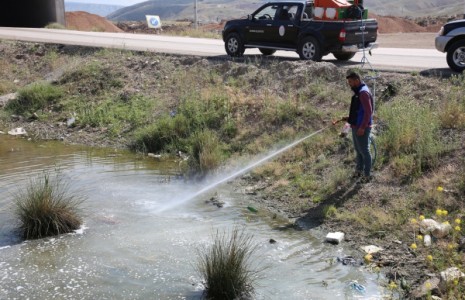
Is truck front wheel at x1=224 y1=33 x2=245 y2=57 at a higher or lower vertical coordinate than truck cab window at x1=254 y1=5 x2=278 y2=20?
lower

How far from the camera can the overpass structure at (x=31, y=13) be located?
138ft

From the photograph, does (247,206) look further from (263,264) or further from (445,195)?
(445,195)

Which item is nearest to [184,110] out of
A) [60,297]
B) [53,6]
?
[60,297]

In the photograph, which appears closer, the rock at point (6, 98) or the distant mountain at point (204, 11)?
the rock at point (6, 98)

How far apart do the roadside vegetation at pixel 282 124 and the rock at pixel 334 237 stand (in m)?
0.31

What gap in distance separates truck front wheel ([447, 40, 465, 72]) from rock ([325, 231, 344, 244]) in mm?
7081

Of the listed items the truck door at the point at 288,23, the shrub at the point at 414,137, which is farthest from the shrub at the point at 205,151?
the truck door at the point at 288,23

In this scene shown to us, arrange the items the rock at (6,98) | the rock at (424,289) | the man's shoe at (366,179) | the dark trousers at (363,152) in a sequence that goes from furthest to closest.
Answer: the rock at (6,98) → the man's shoe at (366,179) → the dark trousers at (363,152) → the rock at (424,289)

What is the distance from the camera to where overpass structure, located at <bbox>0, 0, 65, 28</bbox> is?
42.0 m

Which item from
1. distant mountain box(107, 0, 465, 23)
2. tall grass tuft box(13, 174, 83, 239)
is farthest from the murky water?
distant mountain box(107, 0, 465, 23)

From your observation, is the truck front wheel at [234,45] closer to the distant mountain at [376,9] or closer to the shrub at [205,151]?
the shrub at [205,151]

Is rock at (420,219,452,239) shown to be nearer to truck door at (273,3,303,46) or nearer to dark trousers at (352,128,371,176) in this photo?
dark trousers at (352,128,371,176)

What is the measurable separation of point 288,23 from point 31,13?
100 feet

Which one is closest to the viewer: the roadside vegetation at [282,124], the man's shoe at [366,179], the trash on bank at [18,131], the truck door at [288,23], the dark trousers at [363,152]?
the roadside vegetation at [282,124]
